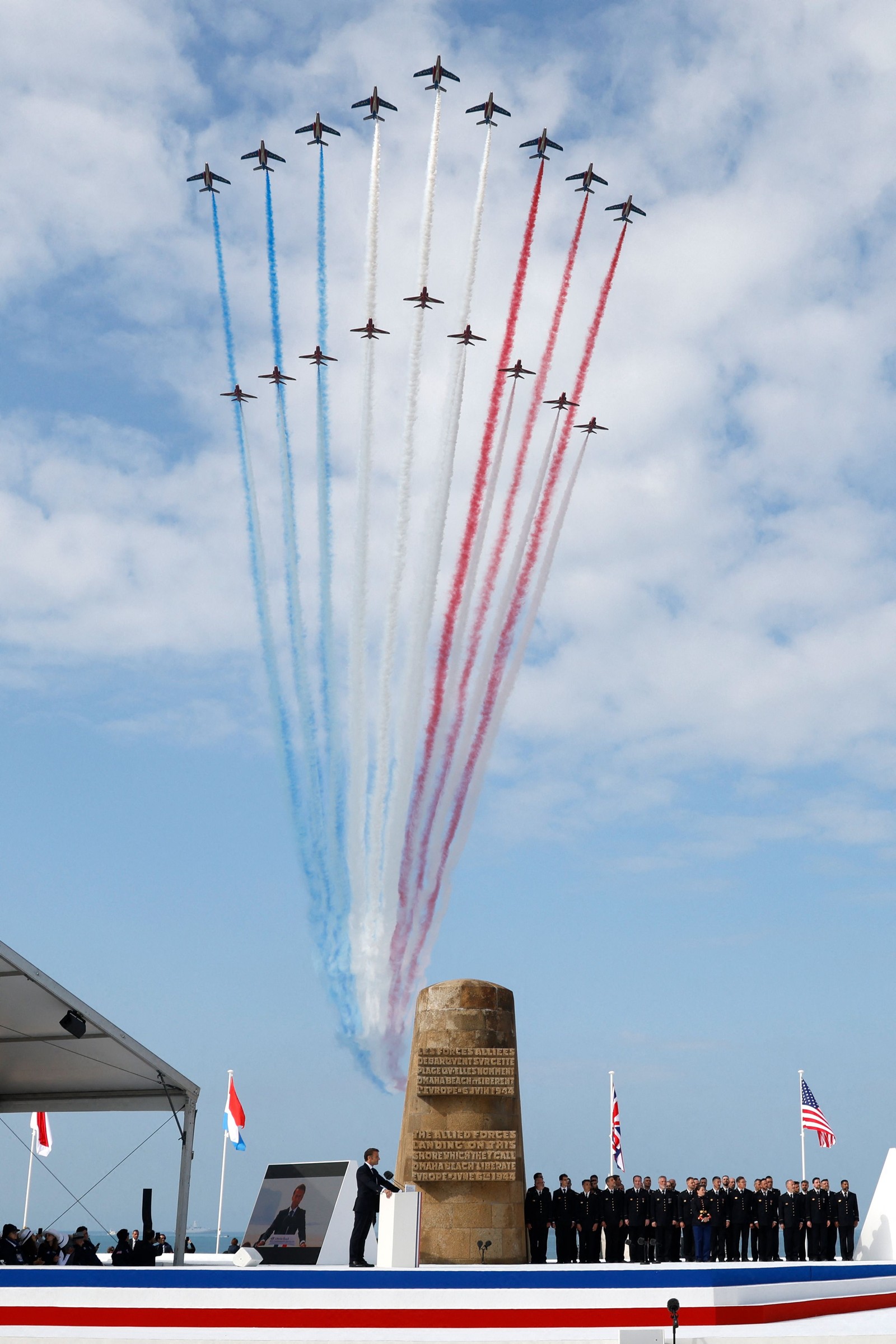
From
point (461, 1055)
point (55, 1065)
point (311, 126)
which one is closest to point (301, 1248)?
point (461, 1055)

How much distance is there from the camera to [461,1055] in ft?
80.8

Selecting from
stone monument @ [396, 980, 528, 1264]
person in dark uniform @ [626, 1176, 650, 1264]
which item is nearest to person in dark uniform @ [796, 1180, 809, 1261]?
person in dark uniform @ [626, 1176, 650, 1264]

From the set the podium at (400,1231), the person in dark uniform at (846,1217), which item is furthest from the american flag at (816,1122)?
the podium at (400,1231)

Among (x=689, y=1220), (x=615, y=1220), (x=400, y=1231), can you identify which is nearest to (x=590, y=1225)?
(x=615, y=1220)

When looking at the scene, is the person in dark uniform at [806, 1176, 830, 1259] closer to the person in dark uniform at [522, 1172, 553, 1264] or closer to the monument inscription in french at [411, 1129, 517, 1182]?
the person in dark uniform at [522, 1172, 553, 1264]

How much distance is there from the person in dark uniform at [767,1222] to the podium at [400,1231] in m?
8.80

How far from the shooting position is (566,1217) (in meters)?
24.7

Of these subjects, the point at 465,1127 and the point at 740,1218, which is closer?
the point at 465,1127

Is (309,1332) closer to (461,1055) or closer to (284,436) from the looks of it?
(461,1055)

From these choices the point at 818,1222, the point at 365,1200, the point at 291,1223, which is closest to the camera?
the point at 365,1200

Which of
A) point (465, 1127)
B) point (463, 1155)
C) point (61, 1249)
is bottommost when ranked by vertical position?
point (61, 1249)

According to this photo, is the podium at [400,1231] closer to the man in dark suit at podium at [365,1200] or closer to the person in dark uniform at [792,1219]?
the man in dark suit at podium at [365,1200]

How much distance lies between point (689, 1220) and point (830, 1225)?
3.52 meters

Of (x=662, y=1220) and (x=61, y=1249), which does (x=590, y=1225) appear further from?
(x=61, y=1249)
